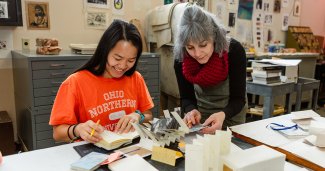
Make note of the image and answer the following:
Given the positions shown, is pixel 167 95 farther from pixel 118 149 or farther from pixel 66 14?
pixel 118 149

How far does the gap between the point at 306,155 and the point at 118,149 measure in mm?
694

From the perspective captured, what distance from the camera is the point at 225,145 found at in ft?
2.83

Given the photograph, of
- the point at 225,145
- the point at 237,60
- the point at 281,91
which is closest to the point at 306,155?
the point at 225,145

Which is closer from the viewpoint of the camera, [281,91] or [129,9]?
[281,91]

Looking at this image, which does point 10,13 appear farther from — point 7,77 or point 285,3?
point 285,3

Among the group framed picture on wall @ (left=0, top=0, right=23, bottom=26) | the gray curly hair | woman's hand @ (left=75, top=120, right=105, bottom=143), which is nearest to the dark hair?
the gray curly hair

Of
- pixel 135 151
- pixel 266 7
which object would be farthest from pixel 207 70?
pixel 266 7

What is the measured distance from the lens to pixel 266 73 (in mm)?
2674

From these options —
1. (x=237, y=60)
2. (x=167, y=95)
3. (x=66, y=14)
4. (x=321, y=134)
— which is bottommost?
(x=167, y=95)

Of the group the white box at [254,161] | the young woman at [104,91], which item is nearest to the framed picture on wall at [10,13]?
the young woman at [104,91]

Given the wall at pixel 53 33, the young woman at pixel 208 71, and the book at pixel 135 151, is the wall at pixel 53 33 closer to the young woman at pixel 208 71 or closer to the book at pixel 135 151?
the young woman at pixel 208 71

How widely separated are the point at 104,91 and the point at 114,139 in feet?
1.16

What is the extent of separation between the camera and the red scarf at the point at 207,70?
1432 mm

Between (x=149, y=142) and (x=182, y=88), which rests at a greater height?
(x=182, y=88)
